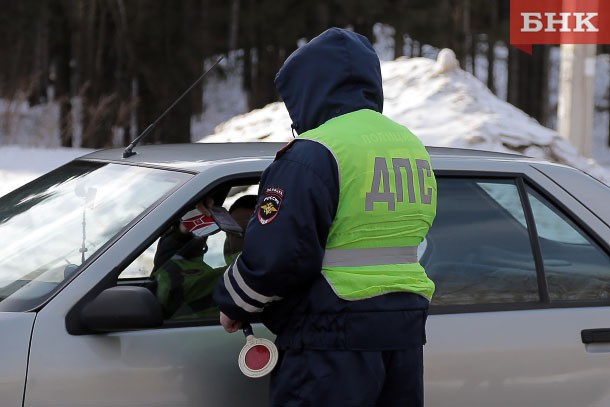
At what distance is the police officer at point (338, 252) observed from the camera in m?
2.51

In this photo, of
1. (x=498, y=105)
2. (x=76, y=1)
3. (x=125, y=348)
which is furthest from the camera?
(x=76, y=1)

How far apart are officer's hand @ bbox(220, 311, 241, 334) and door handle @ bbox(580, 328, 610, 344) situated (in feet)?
3.78

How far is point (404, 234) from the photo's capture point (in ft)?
8.70

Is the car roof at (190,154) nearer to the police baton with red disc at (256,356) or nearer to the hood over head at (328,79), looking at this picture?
the hood over head at (328,79)

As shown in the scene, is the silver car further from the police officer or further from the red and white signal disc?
the police officer

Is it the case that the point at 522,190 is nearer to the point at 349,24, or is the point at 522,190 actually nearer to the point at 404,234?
the point at 404,234

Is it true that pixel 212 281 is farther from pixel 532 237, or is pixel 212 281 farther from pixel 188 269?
pixel 532 237

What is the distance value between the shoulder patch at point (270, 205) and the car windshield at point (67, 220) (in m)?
0.54

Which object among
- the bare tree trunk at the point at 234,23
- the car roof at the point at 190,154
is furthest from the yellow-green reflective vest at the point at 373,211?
the bare tree trunk at the point at 234,23

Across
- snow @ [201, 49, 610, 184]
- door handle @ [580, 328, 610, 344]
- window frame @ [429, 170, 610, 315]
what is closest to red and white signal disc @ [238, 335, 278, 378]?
window frame @ [429, 170, 610, 315]

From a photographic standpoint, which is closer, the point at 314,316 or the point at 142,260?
the point at 314,316

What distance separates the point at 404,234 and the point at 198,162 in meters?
0.77

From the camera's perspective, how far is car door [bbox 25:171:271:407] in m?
2.70

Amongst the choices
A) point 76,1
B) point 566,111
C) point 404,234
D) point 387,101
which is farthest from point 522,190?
point 76,1
